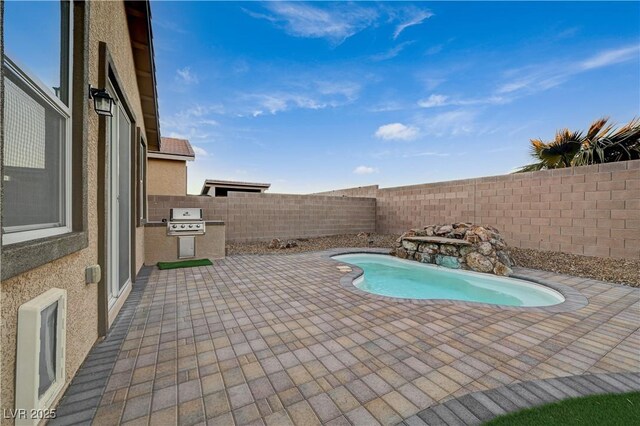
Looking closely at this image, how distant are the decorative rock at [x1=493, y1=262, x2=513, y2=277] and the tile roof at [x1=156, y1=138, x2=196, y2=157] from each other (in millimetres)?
12744

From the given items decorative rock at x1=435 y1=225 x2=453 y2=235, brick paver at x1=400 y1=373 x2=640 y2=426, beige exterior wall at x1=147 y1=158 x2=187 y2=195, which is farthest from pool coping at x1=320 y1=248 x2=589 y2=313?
beige exterior wall at x1=147 y1=158 x2=187 y2=195

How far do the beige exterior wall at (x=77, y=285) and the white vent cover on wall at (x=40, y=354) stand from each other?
0.03 m

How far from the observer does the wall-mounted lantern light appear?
2322 mm

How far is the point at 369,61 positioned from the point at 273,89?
425 centimetres

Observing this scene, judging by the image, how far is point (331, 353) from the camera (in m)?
2.38

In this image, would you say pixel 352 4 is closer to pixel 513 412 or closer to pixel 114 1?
pixel 114 1

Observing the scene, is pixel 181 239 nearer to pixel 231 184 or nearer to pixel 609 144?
pixel 231 184

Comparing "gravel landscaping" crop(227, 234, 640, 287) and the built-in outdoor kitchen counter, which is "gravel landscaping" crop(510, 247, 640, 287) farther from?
the built-in outdoor kitchen counter

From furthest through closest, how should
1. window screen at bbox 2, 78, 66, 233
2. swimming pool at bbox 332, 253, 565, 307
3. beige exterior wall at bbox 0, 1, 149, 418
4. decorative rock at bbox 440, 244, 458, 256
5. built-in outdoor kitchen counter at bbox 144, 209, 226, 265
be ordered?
decorative rock at bbox 440, 244, 458, 256 < built-in outdoor kitchen counter at bbox 144, 209, 226, 265 < swimming pool at bbox 332, 253, 565, 307 < window screen at bbox 2, 78, 66, 233 < beige exterior wall at bbox 0, 1, 149, 418

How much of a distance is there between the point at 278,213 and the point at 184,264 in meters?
4.49

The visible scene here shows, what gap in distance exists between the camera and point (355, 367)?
216 centimetres

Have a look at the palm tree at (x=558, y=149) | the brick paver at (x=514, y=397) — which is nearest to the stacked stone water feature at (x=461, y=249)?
the brick paver at (x=514, y=397)

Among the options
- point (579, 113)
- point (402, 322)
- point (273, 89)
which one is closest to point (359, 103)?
point (273, 89)

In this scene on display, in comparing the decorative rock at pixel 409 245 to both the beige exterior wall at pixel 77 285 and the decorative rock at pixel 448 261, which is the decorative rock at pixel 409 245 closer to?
the decorative rock at pixel 448 261
